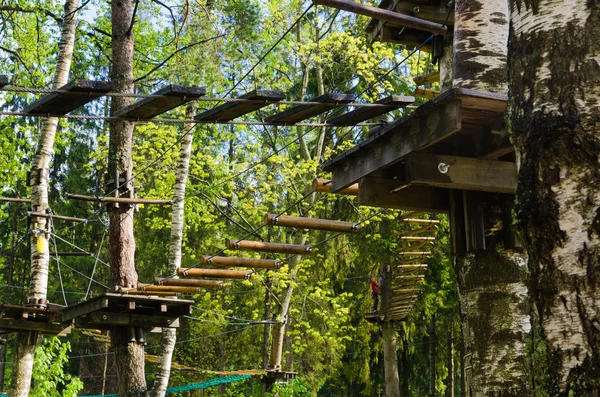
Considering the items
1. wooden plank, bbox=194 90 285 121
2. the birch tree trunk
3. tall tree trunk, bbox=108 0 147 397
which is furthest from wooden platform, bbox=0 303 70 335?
wooden plank, bbox=194 90 285 121

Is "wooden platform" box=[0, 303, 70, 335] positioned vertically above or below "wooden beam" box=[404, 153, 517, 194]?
below

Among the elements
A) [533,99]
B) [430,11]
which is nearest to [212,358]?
[430,11]

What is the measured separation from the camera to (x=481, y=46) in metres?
4.94

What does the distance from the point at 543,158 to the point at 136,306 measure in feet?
25.0

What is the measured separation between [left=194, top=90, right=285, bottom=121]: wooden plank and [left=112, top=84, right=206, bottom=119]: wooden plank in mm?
194

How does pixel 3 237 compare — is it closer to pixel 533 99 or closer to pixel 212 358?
pixel 212 358

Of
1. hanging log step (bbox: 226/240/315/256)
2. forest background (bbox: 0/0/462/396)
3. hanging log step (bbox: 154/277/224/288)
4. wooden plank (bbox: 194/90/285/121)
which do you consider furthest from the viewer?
forest background (bbox: 0/0/462/396)

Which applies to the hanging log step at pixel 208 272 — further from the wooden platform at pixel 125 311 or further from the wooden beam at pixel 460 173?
the wooden beam at pixel 460 173

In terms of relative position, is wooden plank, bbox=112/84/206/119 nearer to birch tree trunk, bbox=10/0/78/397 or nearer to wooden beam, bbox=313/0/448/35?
wooden beam, bbox=313/0/448/35

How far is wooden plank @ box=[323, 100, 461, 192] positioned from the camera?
4320 mm

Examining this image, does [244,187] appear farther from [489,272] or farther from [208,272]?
[489,272]

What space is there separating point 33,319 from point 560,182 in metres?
9.38

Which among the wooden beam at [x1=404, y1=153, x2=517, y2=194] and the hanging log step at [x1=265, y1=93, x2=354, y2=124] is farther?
the hanging log step at [x1=265, y1=93, x2=354, y2=124]

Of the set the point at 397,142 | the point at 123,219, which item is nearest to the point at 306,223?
the point at 397,142
